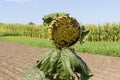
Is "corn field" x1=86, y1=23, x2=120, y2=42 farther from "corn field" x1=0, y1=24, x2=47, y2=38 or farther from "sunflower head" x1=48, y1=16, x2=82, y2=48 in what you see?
"sunflower head" x1=48, y1=16, x2=82, y2=48

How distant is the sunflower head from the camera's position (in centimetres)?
128

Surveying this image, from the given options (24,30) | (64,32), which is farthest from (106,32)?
(64,32)

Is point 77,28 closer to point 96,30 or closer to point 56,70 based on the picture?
point 56,70

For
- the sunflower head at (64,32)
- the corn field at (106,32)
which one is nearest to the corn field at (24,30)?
the corn field at (106,32)

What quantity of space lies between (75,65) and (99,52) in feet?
63.3

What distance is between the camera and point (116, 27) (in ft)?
93.6

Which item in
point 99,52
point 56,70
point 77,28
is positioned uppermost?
point 77,28

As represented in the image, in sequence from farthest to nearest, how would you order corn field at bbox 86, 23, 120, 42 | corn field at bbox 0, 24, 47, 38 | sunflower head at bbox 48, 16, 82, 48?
1. corn field at bbox 0, 24, 47, 38
2. corn field at bbox 86, 23, 120, 42
3. sunflower head at bbox 48, 16, 82, 48

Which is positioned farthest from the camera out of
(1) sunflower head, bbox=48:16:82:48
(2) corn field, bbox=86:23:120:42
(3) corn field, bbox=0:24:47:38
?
(3) corn field, bbox=0:24:47:38

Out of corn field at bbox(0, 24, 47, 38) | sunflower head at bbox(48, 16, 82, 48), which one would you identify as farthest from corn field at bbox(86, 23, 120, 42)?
sunflower head at bbox(48, 16, 82, 48)

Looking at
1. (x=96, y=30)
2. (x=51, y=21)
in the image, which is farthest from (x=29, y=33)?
(x=51, y=21)

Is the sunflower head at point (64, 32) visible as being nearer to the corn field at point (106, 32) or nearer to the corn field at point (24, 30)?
the corn field at point (106, 32)

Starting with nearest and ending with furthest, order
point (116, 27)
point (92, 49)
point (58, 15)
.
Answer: point (58, 15)
point (92, 49)
point (116, 27)

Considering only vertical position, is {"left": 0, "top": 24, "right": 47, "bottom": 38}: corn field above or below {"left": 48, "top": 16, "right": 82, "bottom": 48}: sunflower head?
below
